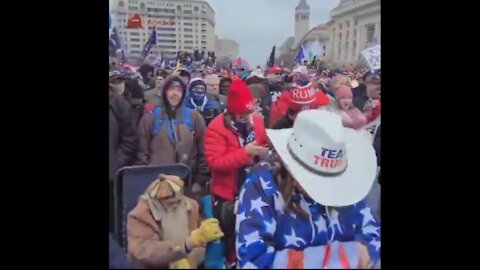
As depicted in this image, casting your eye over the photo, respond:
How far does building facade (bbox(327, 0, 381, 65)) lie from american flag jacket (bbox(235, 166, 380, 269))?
2.04 ft

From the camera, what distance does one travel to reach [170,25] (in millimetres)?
2803

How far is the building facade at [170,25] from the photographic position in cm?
273

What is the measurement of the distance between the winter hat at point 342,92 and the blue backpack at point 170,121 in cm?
65

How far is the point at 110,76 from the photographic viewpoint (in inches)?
107

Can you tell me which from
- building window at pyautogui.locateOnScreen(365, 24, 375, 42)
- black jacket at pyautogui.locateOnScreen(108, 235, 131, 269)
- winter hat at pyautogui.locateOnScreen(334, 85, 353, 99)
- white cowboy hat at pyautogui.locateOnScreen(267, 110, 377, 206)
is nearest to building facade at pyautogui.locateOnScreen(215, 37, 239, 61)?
white cowboy hat at pyautogui.locateOnScreen(267, 110, 377, 206)

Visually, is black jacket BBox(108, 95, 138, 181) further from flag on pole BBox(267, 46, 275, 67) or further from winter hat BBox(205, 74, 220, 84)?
flag on pole BBox(267, 46, 275, 67)

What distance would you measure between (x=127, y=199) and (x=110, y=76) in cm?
51

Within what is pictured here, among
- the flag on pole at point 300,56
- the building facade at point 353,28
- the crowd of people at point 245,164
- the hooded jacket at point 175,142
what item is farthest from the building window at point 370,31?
the hooded jacket at point 175,142

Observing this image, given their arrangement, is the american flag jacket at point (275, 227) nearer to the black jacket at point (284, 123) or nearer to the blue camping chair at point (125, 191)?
the black jacket at point (284, 123)

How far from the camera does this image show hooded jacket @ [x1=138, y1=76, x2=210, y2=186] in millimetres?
2779
